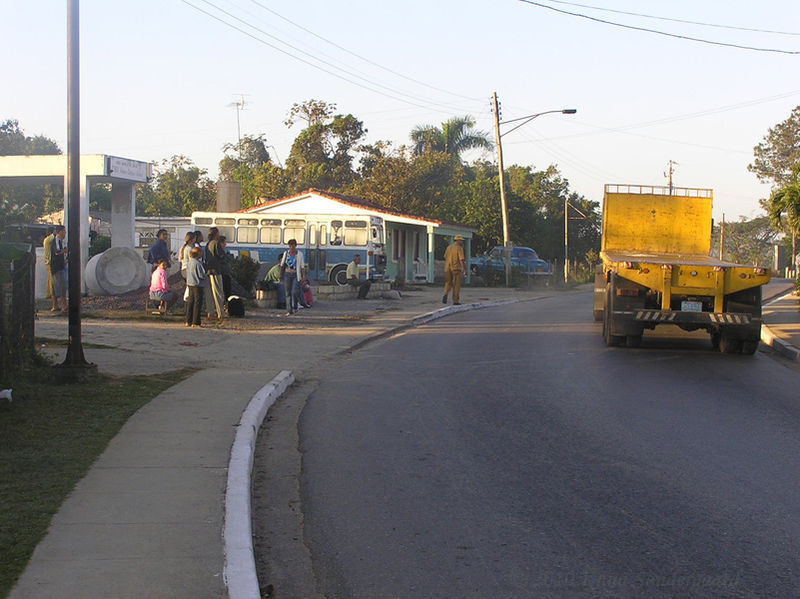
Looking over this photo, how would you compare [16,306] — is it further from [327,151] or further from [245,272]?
[327,151]

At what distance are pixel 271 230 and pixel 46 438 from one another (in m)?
26.0

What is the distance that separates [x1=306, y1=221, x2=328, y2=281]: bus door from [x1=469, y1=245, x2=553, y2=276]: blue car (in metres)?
11.7

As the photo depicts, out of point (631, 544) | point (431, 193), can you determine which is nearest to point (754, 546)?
point (631, 544)

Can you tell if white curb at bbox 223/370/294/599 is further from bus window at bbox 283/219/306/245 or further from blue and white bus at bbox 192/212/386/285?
bus window at bbox 283/219/306/245

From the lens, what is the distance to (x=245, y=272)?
2127cm

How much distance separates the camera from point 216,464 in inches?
262

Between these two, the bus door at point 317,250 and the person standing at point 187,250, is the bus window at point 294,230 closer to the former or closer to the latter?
the bus door at point 317,250

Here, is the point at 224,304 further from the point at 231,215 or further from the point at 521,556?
the point at 231,215

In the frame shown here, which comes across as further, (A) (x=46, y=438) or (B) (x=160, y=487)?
(A) (x=46, y=438)

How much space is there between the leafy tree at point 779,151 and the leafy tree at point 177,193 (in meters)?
48.6

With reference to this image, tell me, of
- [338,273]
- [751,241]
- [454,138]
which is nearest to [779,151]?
[751,241]

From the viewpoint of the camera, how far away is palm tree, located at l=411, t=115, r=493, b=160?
57906mm

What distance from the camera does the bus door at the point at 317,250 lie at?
3238 centimetres

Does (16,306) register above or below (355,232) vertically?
below
